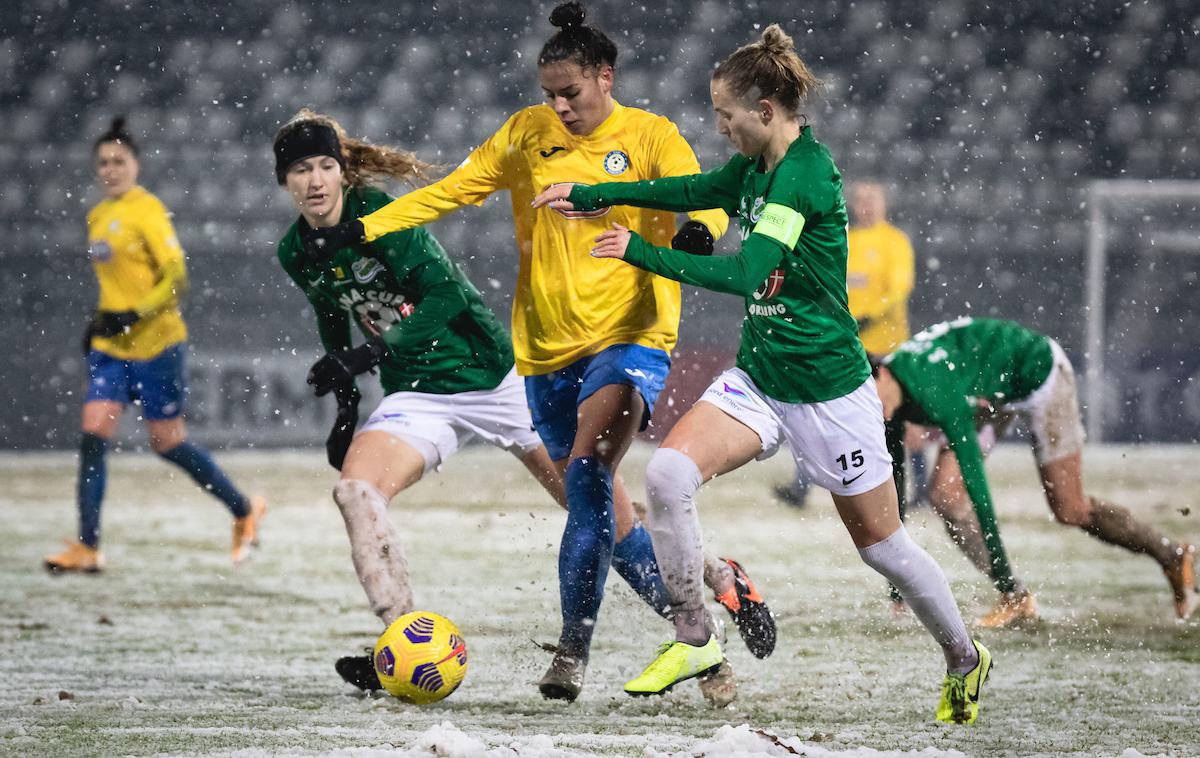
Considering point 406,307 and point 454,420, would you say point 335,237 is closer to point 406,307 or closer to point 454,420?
point 406,307

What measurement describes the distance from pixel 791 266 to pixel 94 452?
181 inches

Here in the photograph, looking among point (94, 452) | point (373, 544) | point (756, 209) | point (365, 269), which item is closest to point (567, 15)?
point (756, 209)

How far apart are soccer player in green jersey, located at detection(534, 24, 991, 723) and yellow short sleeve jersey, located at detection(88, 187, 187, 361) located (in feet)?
13.3

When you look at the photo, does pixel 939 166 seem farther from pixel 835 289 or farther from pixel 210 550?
pixel 835 289

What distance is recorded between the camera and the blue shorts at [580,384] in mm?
4258

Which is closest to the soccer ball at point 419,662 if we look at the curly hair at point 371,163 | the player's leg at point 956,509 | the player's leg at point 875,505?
the player's leg at point 875,505

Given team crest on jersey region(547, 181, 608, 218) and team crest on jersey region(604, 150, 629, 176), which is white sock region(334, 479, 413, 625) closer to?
Answer: team crest on jersey region(547, 181, 608, 218)

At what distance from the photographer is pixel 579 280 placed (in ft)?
14.3

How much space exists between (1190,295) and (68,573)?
12.1 m

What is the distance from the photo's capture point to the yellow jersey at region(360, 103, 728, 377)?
4.34 metres

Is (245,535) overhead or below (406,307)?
below

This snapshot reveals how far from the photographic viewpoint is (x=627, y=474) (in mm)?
11977

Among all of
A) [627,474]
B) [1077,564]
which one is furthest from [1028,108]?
[1077,564]

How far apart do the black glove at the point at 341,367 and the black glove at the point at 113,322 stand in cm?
325
